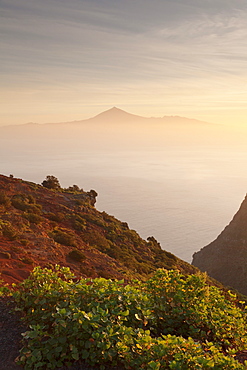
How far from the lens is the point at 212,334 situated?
6.65 m

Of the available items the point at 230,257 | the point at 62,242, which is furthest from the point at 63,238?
the point at 230,257

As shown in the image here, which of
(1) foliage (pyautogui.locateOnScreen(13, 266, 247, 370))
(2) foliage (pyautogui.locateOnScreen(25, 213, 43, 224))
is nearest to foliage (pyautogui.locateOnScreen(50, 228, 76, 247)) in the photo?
(2) foliage (pyautogui.locateOnScreen(25, 213, 43, 224))

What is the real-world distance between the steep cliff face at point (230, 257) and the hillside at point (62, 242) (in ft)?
153

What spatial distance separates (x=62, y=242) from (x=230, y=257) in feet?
238

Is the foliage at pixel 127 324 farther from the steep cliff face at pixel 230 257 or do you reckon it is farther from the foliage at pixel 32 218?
the steep cliff face at pixel 230 257

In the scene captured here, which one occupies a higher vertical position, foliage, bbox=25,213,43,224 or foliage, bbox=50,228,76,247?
foliage, bbox=25,213,43,224

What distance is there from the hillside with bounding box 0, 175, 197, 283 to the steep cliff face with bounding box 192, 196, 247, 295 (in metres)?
46.6

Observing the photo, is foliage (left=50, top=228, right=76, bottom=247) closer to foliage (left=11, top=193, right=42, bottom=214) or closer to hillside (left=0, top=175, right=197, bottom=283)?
hillside (left=0, top=175, right=197, bottom=283)

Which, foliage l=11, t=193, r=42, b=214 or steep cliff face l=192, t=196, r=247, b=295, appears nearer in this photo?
foliage l=11, t=193, r=42, b=214

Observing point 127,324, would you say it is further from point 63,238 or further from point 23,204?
point 23,204

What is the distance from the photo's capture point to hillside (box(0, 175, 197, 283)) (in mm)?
14552

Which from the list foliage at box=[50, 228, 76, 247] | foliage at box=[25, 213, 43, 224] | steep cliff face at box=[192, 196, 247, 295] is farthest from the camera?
steep cliff face at box=[192, 196, 247, 295]

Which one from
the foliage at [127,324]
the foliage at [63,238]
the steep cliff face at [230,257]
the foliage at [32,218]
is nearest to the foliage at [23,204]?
the foliage at [32,218]

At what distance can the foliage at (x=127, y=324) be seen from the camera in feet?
15.4
